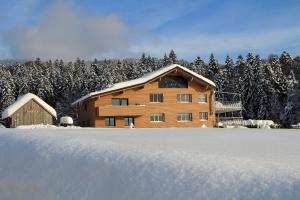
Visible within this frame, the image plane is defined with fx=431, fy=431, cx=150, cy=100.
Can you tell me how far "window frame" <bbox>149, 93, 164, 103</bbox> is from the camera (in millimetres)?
51312

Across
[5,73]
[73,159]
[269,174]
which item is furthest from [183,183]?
[5,73]

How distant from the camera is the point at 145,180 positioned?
21.8ft

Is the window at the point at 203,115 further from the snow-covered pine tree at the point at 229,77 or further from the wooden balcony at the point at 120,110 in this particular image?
the snow-covered pine tree at the point at 229,77

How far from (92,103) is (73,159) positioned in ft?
137

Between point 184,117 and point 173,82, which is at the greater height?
point 173,82

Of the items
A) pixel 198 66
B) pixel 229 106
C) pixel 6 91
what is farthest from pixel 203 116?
pixel 6 91

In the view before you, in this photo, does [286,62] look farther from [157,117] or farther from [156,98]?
[157,117]

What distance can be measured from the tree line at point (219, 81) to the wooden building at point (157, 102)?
42.5 ft

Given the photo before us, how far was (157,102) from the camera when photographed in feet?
169

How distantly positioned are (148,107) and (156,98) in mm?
1527

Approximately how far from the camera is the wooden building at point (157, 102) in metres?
49.1

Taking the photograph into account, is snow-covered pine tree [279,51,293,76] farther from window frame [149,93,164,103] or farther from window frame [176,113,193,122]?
window frame [149,93,164,103]

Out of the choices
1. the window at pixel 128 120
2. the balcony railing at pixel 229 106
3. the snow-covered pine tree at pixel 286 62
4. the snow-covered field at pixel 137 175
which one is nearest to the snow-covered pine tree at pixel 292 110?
the balcony railing at pixel 229 106

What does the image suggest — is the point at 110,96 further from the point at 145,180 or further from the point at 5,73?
the point at 5,73
